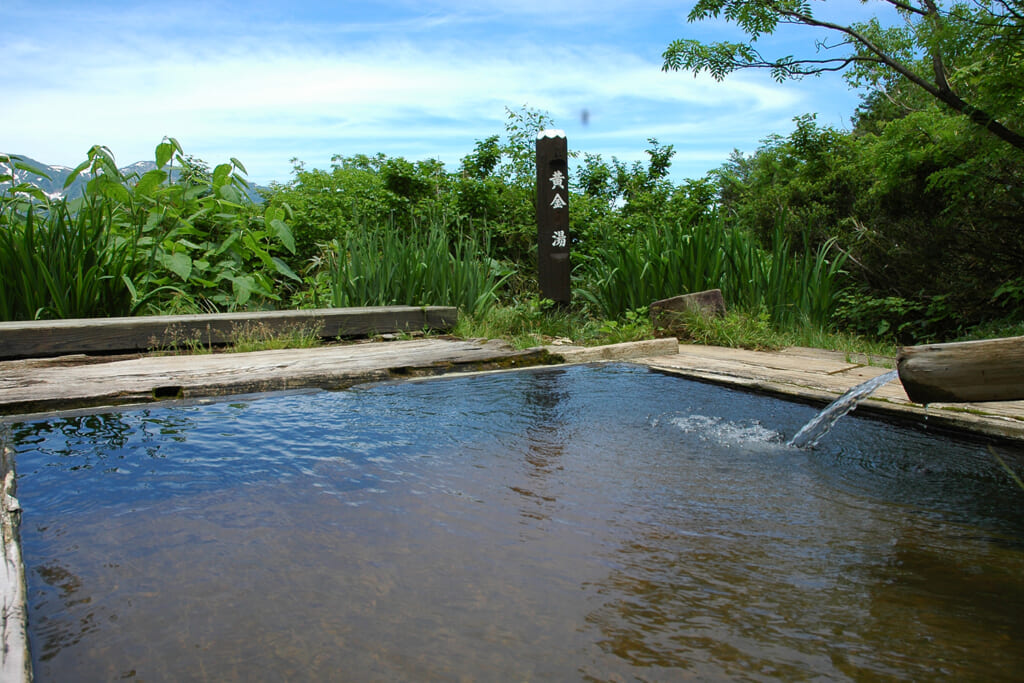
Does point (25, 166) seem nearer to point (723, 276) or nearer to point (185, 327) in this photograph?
point (185, 327)

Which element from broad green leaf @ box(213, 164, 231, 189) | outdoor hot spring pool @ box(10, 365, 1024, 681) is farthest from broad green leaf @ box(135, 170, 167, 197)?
outdoor hot spring pool @ box(10, 365, 1024, 681)

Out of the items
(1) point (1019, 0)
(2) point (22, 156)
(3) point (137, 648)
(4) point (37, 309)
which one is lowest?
(3) point (137, 648)

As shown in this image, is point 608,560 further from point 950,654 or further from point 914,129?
point 914,129

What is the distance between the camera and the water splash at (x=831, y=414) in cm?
298

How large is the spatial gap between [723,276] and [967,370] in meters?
4.85

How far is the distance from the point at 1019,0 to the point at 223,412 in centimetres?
691

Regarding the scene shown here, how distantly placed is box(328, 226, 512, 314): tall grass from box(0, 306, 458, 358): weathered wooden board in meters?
0.36

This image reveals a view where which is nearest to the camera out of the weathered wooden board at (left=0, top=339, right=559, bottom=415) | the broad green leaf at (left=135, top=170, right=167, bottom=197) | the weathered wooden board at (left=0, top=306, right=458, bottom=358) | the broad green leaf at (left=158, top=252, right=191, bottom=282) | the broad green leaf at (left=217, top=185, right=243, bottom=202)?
the weathered wooden board at (left=0, top=339, right=559, bottom=415)

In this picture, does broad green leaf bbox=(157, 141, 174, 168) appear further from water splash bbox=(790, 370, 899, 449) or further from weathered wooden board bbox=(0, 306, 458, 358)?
water splash bbox=(790, 370, 899, 449)

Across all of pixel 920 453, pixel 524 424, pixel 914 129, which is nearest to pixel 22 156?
pixel 524 424

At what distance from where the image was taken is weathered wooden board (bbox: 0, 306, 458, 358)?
4.20m

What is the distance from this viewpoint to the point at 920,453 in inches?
108

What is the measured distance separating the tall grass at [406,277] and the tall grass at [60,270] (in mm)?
1635

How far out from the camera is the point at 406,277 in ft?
19.7
